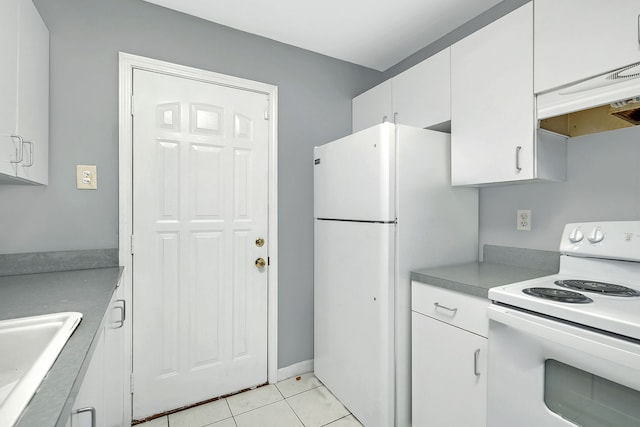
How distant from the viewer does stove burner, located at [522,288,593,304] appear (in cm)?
107

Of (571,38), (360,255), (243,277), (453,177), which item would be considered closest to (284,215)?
(243,277)

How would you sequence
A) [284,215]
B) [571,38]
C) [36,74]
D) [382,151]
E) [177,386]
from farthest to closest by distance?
[284,215] < [177,386] < [382,151] < [36,74] < [571,38]

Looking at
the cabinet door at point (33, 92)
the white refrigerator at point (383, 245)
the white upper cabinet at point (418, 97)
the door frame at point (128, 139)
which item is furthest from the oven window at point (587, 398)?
the cabinet door at point (33, 92)

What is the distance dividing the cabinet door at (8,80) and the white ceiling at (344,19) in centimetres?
88

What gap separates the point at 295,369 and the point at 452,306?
55.5 inches

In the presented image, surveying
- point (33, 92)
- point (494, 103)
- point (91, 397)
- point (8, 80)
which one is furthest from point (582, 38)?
point (33, 92)

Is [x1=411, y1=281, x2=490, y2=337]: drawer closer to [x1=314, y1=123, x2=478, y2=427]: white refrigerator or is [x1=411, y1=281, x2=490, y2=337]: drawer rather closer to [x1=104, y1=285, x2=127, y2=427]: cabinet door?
[x1=314, y1=123, x2=478, y2=427]: white refrigerator

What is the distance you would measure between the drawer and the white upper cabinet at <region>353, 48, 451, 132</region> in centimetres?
101

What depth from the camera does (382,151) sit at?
165cm

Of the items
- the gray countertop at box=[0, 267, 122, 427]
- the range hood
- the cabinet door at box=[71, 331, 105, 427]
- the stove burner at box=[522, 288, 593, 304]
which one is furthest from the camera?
the range hood

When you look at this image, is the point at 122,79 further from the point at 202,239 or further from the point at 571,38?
the point at 571,38

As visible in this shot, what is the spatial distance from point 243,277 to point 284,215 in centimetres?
53

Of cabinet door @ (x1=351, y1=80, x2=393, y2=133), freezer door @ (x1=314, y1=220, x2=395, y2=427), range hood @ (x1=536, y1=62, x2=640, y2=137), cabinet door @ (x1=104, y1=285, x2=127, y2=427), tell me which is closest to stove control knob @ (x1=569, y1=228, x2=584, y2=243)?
range hood @ (x1=536, y1=62, x2=640, y2=137)

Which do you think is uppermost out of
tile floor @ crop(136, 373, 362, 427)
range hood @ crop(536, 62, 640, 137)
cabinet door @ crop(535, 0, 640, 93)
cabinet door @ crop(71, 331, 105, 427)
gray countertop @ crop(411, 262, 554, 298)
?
cabinet door @ crop(535, 0, 640, 93)
